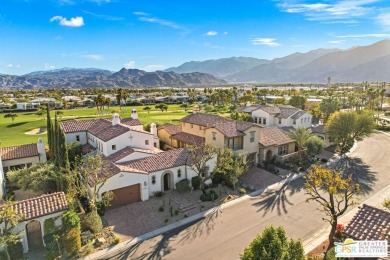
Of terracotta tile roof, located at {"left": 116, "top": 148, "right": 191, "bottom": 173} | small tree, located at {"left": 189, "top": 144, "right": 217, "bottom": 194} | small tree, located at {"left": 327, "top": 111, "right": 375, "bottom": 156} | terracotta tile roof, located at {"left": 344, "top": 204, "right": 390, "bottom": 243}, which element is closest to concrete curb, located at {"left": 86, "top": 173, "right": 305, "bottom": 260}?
small tree, located at {"left": 189, "top": 144, "right": 217, "bottom": 194}

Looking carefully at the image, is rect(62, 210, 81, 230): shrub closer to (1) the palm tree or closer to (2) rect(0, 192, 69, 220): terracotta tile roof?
(2) rect(0, 192, 69, 220): terracotta tile roof

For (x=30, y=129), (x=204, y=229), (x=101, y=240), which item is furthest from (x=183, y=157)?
(x=30, y=129)

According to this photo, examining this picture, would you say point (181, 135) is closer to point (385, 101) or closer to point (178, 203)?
point (178, 203)

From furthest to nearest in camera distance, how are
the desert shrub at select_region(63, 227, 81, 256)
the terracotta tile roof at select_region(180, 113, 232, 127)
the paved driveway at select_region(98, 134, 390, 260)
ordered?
1. the terracotta tile roof at select_region(180, 113, 232, 127)
2. the paved driveway at select_region(98, 134, 390, 260)
3. the desert shrub at select_region(63, 227, 81, 256)

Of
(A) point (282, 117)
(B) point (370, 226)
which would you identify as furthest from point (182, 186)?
(A) point (282, 117)

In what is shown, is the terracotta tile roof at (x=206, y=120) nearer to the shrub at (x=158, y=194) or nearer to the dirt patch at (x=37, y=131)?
the shrub at (x=158, y=194)

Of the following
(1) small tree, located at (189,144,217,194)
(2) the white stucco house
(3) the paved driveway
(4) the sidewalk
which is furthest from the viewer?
(1) small tree, located at (189,144,217,194)

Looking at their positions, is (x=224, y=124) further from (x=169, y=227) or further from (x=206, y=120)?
(x=169, y=227)

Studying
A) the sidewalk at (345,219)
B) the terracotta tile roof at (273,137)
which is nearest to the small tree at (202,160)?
the terracotta tile roof at (273,137)
